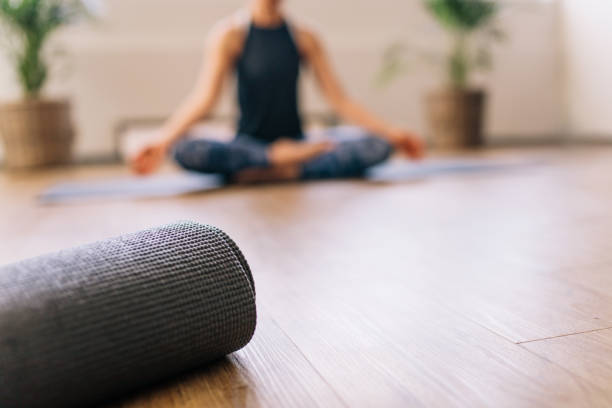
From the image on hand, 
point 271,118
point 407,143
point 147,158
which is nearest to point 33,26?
point 271,118

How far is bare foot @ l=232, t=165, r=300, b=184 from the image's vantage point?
8.78 feet

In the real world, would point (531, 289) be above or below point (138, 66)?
below

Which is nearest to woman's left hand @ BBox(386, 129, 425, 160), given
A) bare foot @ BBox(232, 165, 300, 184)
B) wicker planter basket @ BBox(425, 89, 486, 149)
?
bare foot @ BBox(232, 165, 300, 184)

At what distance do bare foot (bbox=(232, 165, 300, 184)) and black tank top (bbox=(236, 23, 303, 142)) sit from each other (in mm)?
199

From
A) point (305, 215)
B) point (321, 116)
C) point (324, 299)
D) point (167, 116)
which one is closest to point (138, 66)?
point (167, 116)

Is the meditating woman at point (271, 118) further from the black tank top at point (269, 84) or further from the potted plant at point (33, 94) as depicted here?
the potted plant at point (33, 94)

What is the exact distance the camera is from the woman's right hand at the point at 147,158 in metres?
2.32

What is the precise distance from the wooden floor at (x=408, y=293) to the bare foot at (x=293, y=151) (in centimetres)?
57

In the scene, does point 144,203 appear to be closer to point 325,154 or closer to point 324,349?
point 325,154

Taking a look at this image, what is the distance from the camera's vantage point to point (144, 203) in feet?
7.18

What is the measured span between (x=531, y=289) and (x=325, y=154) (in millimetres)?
1812

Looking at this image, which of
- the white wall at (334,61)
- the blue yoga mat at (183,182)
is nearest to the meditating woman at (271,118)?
the blue yoga mat at (183,182)

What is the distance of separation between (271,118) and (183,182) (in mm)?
445

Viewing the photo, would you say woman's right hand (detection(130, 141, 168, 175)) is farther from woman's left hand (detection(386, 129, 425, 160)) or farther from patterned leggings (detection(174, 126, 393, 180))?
woman's left hand (detection(386, 129, 425, 160))
